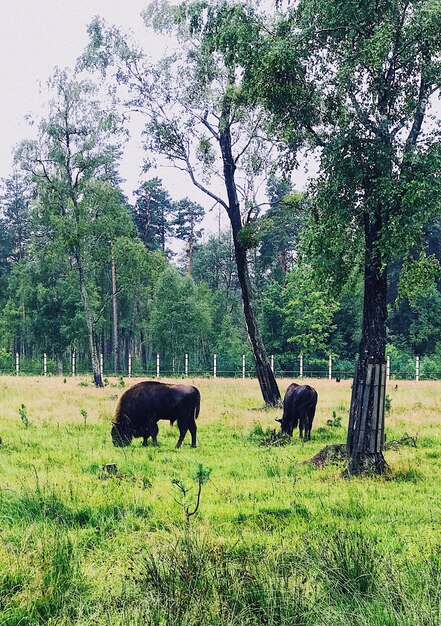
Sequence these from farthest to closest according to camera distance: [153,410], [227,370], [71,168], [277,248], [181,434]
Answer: [277,248]
[227,370]
[71,168]
[153,410]
[181,434]

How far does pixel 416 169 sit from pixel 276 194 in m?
48.4

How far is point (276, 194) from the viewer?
185 ft

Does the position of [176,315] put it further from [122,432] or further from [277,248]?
[122,432]

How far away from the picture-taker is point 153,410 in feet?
40.5

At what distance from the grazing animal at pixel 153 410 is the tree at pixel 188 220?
165 ft

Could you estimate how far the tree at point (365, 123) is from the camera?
28.8 ft

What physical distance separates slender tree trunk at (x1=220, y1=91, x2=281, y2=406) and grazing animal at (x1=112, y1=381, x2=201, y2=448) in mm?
5822

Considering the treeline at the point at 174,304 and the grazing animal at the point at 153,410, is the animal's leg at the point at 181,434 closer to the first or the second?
the grazing animal at the point at 153,410

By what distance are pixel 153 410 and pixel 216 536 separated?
22.3 feet

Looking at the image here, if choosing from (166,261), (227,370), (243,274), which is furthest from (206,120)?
(166,261)

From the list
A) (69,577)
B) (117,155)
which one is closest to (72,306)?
(117,155)

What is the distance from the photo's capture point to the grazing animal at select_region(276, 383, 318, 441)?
12.7m

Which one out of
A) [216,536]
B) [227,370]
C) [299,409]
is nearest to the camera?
[216,536]

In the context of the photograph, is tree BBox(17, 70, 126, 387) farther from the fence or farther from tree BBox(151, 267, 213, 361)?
tree BBox(151, 267, 213, 361)
